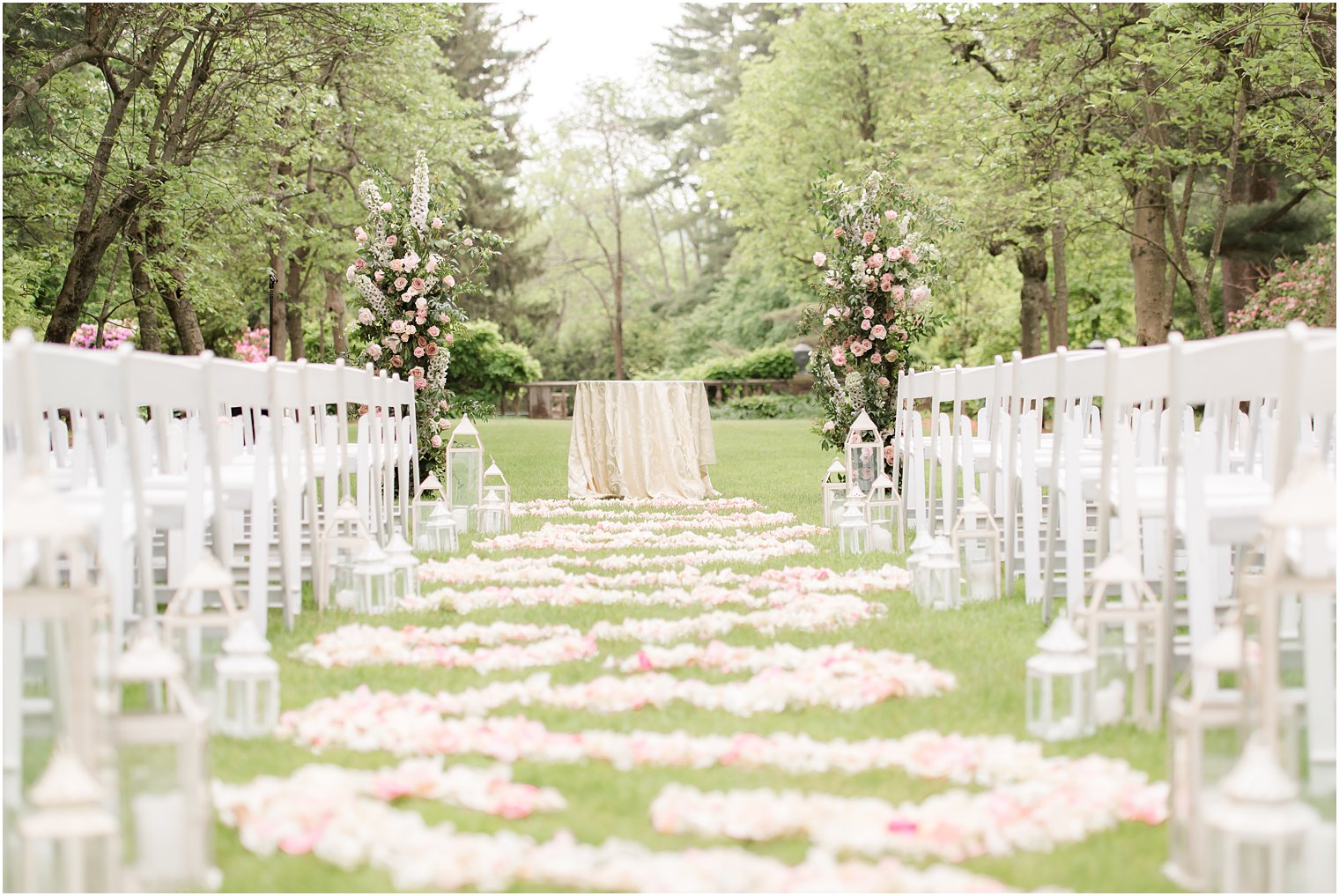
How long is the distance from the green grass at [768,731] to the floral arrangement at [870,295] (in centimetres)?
462

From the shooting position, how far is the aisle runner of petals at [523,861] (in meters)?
2.32

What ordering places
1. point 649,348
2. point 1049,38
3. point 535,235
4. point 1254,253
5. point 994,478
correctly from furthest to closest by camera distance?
1. point 535,235
2. point 649,348
3. point 1254,253
4. point 1049,38
5. point 994,478

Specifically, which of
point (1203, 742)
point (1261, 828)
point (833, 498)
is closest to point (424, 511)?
point (833, 498)

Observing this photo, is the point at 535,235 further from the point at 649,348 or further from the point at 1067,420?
the point at 1067,420

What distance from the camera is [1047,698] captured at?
3311mm

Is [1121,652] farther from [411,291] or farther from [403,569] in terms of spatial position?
[411,291]

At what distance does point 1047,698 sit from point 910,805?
75 centimetres

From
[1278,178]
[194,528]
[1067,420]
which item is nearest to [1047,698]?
[1067,420]

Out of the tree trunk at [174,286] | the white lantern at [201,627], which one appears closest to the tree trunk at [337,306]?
the tree trunk at [174,286]

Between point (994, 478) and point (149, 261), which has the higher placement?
point (149, 261)

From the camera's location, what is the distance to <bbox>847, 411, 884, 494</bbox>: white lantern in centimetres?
905

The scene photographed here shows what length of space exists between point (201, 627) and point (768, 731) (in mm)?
1487

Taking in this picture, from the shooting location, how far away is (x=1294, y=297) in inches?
715

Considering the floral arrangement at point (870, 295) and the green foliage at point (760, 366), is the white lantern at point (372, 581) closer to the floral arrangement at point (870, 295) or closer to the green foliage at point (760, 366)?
the floral arrangement at point (870, 295)
